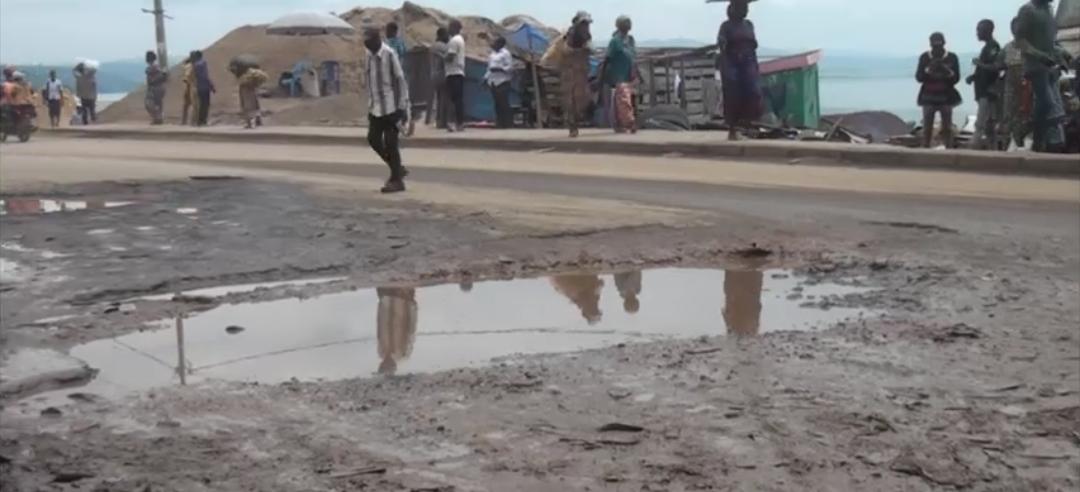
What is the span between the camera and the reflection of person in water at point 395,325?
6.26 metres

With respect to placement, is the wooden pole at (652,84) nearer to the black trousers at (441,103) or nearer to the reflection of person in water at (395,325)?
the black trousers at (441,103)

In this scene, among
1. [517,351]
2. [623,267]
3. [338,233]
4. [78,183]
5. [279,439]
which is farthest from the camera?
[78,183]

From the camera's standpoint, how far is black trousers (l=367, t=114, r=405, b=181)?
40.9ft

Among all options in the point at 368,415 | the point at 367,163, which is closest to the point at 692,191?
the point at 367,163

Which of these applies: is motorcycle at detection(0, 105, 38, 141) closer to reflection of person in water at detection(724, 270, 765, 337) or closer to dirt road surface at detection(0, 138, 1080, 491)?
dirt road surface at detection(0, 138, 1080, 491)

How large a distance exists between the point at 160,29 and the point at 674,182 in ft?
70.2

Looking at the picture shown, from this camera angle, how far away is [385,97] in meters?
12.3

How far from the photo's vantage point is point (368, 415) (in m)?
5.04

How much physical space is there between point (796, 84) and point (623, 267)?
49.3 feet

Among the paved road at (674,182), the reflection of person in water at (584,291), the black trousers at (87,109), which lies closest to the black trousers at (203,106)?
the black trousers at (87,109)

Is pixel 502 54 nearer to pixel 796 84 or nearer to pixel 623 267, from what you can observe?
pixel 796 84

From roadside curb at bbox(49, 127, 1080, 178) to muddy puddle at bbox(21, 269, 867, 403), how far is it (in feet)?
21.6

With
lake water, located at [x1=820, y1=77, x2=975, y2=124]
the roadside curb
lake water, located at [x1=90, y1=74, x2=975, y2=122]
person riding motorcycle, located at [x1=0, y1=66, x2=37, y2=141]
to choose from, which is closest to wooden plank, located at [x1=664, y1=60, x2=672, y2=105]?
the roadside curb

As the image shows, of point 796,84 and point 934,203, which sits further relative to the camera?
point 796,84
